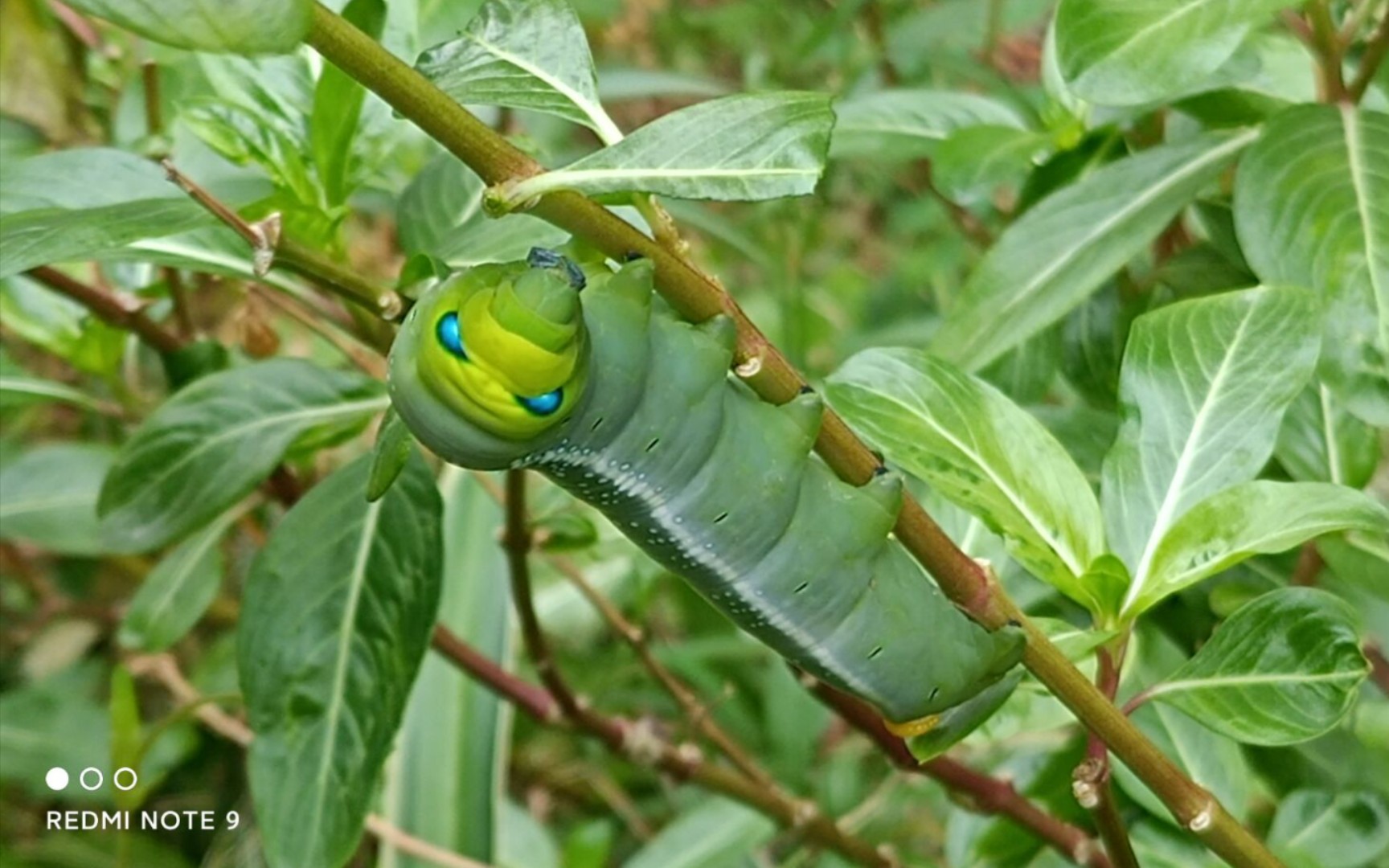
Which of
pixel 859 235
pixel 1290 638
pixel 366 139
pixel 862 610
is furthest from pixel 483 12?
pixel 859 235

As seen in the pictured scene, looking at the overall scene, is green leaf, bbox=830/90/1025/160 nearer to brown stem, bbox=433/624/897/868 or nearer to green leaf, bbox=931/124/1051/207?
green leaf, bbox=931/124/1051/207

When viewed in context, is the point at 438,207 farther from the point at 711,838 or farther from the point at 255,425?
the point at 711,838

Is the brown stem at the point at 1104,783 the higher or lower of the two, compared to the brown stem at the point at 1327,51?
lower

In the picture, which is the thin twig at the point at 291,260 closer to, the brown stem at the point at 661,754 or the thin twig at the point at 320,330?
the thin twig at the point at 320,330

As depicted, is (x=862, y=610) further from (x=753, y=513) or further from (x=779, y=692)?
(x=779, y=692)

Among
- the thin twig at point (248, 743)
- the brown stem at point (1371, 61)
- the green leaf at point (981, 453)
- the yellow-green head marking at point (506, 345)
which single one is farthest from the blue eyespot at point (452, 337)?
the thin twig at point (248, 743)

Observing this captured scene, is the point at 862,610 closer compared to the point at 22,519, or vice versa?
the point at 862,610

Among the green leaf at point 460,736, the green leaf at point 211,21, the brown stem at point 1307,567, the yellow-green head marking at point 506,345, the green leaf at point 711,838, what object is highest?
the green leaf at point 211,21

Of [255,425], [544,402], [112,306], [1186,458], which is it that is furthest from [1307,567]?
[112,306]
